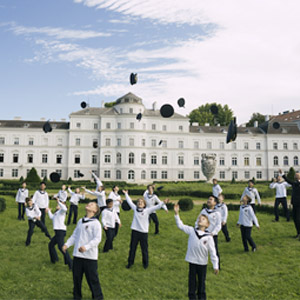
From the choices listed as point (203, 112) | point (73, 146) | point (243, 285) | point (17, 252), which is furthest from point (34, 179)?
point (203, 112)

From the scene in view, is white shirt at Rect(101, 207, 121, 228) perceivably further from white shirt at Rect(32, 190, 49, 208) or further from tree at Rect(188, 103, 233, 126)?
tree at Rect(188, 103, 233, 126)

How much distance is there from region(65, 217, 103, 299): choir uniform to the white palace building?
4133cm

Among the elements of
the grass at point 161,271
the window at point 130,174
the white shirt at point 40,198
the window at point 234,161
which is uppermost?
the window at point 234,161

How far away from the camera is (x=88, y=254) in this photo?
4895mm

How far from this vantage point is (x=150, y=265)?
281 inches

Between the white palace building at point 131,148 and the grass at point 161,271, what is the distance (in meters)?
37.4

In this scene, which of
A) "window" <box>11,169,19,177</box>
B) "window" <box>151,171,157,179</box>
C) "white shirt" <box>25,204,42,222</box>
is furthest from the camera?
"window" <box>151,171,157,179</box>

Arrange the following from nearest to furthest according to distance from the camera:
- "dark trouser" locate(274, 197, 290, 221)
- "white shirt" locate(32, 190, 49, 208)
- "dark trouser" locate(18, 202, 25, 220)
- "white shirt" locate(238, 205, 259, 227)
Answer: "white shirt" locate(238, 205, 259, 227)
"white shirt" locate(32, 190, 49, 208)
"dark trouser" locate(274, 197, 290, 221)
"dark trouser" locate(18, 202, 25, 220)

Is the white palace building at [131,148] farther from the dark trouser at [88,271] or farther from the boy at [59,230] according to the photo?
the dark trouser at [88,271]

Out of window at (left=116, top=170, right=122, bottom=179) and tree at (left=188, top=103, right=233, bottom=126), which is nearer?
window at (left=116, top=170, right=122, bottom=179)

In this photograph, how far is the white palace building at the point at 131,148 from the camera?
48.2 meters

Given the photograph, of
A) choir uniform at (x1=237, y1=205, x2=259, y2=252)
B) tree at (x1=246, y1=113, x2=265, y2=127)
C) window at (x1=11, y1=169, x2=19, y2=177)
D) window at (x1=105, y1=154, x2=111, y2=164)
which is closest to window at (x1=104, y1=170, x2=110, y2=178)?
window at (x1=105, y1=154, x2=111, y2=164)

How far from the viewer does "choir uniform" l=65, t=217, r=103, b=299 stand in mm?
4898

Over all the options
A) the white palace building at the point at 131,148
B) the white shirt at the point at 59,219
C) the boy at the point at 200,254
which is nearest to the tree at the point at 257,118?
the white palace building at the point at 131,148
